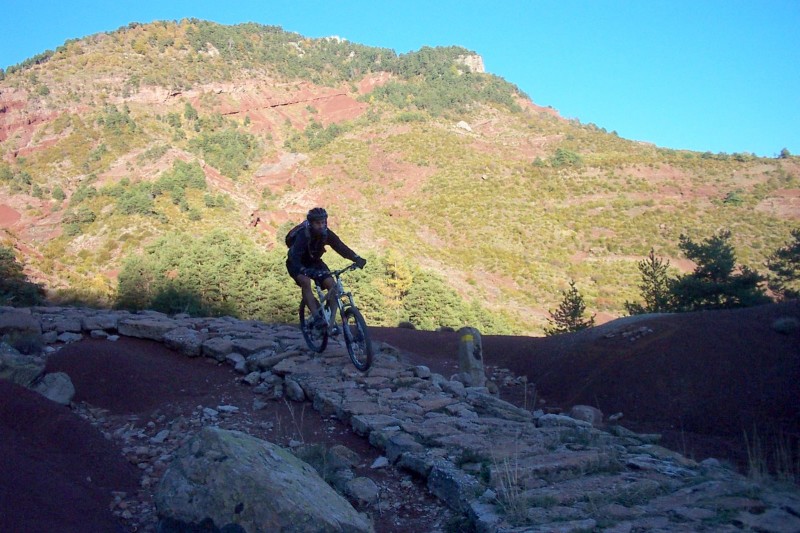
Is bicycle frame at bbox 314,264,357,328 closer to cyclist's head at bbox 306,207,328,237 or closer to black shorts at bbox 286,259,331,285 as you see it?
black shorts at bbox 286,259,331,285

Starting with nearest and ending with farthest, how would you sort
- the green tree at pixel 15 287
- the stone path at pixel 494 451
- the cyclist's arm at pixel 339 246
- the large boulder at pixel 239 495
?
the large boulder at pixel 239 495, the stone path at pixel 494 451, the cyclist's arm at pixel 339 246, the green tree at pixel 15 287

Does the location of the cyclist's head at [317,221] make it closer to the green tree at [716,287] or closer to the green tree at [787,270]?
the green tree at [716,287]

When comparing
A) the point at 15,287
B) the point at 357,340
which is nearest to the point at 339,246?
the point at 357,340

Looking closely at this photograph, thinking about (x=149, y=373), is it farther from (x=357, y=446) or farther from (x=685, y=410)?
(x=685, y=410)

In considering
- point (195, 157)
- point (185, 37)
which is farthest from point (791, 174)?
point (185, 37)

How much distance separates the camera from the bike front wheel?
634cm

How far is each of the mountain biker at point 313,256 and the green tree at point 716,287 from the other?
46.7ft

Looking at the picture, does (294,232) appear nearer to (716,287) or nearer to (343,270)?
(343,270)

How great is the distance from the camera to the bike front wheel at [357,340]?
6.34 meters

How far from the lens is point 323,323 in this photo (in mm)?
6855

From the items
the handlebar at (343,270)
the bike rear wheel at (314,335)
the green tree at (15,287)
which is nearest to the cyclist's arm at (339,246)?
the handlebar at (343,270)

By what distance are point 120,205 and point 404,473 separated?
3667cm

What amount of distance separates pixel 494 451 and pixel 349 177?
46.7 m

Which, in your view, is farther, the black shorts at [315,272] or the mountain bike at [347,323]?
the black shorts at [315,272]
